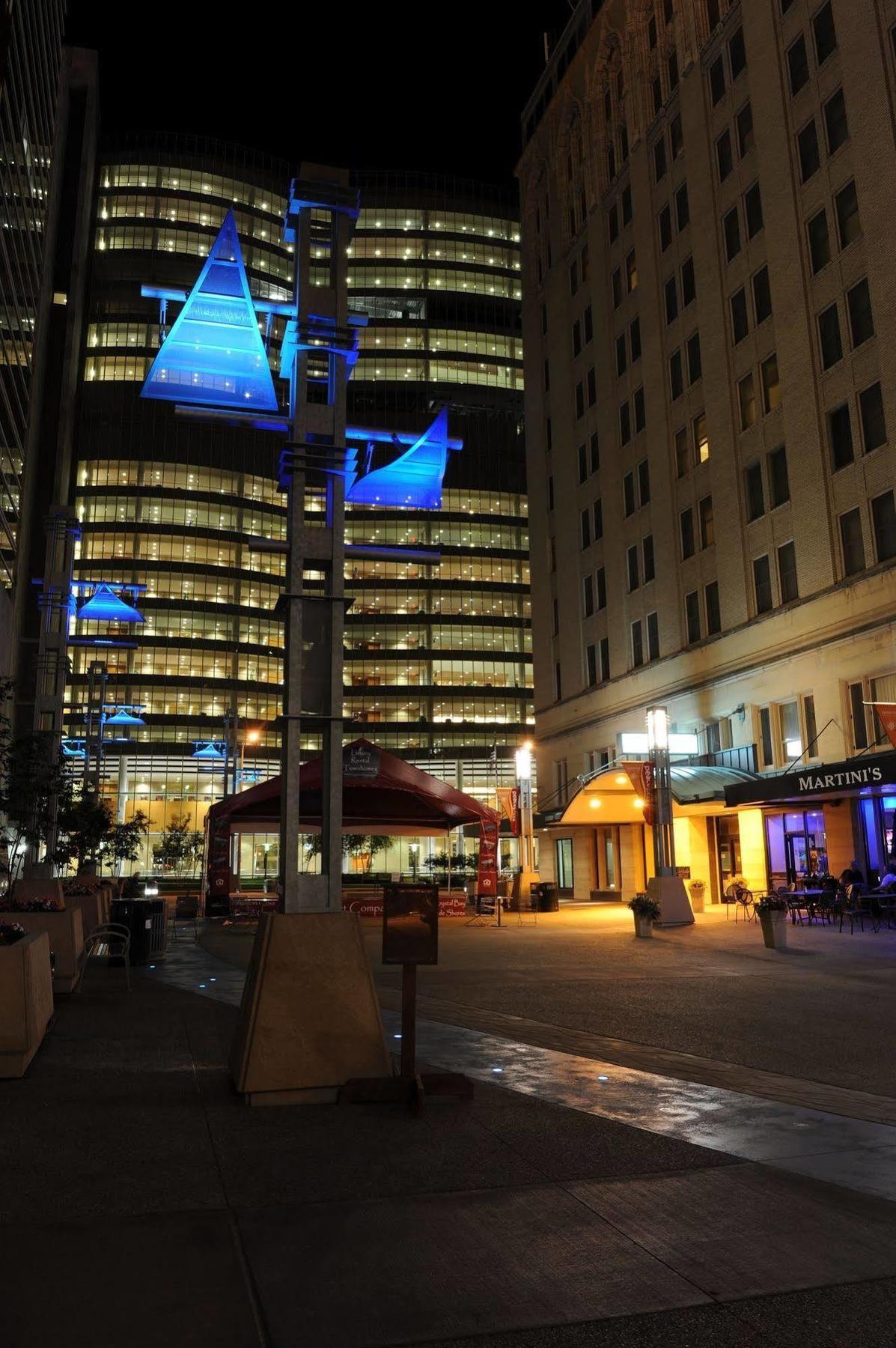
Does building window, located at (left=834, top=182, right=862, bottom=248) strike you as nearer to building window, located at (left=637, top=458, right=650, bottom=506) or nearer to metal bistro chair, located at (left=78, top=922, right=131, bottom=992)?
building window, located at (left=637, top=458, right=650, bottom=506)

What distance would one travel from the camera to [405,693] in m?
96.6

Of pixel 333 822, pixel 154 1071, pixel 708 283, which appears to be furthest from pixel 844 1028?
pixel 708 283

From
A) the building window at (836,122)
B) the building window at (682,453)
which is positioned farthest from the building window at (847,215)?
the building window at (682,453)

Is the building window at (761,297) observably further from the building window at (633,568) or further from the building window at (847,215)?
the building window at (633,568)

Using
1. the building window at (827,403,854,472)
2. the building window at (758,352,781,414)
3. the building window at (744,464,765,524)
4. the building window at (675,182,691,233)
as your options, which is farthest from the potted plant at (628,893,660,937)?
the building window at (675,182,691,233)

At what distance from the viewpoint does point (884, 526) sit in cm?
2845

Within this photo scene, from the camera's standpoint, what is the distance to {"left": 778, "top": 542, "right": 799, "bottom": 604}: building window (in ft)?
107

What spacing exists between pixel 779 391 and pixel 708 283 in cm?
690

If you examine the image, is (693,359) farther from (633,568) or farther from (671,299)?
(633,568)

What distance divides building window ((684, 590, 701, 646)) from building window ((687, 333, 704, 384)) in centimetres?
832

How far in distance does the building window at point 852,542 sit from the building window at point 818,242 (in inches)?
323

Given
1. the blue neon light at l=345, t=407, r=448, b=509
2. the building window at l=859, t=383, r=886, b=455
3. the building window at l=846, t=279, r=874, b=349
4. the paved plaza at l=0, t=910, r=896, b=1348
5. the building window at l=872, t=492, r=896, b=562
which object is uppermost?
the building window at l=846, t=279, r=874, b=349

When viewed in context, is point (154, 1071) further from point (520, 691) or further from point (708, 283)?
point (520, 691)

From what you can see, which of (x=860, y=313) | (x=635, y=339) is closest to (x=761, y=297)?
(x=860, y=313)
